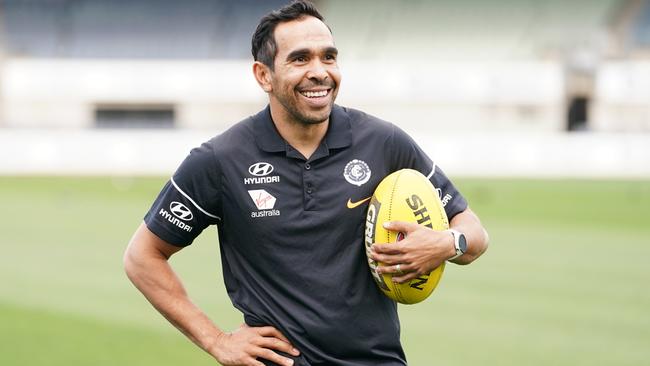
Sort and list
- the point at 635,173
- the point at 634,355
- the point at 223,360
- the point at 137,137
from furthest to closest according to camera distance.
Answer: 1. the point at 137,137
2. the point at 635,173
3. the point at 634,355
4. the point at 223,360

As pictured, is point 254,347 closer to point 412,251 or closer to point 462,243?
point 412,251

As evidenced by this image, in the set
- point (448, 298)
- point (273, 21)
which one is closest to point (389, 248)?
point (273, 21)

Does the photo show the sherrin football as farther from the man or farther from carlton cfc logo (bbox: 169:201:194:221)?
carlton cfc logo (bbox: 169:201:194:221)

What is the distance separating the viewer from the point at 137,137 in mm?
35594

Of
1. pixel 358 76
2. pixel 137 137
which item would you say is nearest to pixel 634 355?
pixel 137 137

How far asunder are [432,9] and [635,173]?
15.0 metres

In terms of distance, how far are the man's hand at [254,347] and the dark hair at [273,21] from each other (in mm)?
1007

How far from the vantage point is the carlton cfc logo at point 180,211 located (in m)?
3.83

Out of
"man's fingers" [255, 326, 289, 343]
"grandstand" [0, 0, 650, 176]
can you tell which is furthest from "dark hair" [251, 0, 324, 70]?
"grandstand" [0, 0, 650, 176]

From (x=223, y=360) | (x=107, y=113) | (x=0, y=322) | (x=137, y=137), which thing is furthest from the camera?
(x=107, y=113)

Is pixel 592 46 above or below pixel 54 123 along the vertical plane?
above

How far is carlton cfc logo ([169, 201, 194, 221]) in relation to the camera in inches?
151

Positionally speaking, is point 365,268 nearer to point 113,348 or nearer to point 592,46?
point 113,348

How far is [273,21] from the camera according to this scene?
3822 millimetres
